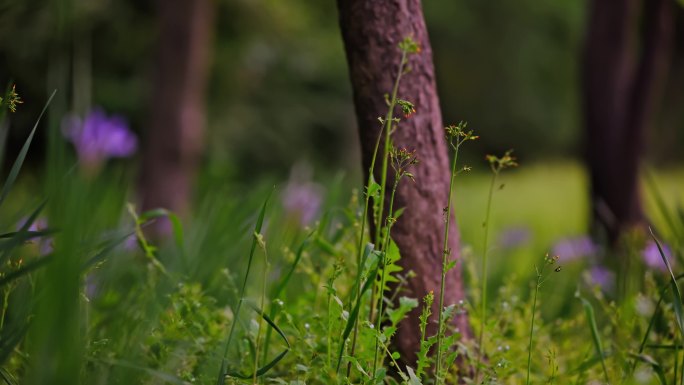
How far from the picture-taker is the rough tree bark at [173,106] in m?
4.62

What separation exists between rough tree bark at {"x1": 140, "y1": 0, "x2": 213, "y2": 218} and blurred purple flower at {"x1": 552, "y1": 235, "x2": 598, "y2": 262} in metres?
2.03

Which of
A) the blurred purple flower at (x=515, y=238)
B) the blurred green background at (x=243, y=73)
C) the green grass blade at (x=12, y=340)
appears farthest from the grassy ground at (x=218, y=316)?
the blurred green background at (x=243, y=73)

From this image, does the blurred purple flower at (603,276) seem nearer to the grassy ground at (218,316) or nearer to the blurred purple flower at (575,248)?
the blurred purple flower at (575,248)

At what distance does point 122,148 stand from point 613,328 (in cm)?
302

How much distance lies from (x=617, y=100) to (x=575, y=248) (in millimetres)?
1268

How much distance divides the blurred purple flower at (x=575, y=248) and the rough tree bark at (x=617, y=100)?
18 cm

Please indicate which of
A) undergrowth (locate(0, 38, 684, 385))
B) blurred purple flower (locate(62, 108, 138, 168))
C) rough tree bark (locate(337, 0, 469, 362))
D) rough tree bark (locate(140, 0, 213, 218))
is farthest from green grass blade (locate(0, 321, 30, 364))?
rough tree bark (locate(140, 0, 213, 218))

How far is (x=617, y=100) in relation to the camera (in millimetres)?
4008

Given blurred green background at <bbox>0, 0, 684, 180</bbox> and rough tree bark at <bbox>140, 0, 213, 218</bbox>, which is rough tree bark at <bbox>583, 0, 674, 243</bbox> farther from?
rough tree bark at <bbox>140, 0, 213, 218</bbox>

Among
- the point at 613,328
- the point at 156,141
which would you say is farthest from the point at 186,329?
the point at 156,141

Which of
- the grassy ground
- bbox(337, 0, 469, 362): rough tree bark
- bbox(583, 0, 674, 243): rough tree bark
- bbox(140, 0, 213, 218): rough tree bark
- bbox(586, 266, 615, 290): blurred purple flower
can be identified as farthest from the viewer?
bbox(140, 0, 213, 218): rough tree bark

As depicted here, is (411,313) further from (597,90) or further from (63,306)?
(597,90)

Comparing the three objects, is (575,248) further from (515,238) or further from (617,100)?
A: (515,238)

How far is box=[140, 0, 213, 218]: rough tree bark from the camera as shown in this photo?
4.62 metres
